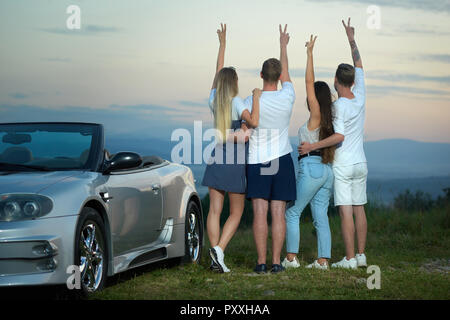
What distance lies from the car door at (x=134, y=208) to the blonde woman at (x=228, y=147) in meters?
0.66

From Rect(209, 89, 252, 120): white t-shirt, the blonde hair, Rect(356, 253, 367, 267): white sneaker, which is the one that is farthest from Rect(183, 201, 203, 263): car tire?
Rect(356, 253, 367, 267): white sneaker

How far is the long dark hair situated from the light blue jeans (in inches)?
4.2

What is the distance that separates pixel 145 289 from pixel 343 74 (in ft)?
11.5

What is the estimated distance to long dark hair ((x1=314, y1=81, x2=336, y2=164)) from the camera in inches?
341

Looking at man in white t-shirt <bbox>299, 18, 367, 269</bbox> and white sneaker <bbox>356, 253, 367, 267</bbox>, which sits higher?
man in white t-shirt <bbox>299, 18, 367, 269</bbox>

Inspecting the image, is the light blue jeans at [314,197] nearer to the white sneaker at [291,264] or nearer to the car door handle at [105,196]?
the white sneaker at [291,264]

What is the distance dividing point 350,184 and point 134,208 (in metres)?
2.77

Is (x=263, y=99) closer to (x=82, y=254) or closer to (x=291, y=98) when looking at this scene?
(x=291, y=98)

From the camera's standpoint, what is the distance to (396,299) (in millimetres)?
6938

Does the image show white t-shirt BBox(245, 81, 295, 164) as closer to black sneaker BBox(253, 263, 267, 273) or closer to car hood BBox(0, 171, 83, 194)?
black sneaker BBox(253, 263, 267, 273)

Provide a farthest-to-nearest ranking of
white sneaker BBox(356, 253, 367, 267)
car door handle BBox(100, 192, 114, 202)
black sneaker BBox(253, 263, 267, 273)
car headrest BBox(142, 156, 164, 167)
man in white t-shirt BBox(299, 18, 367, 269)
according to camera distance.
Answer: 1. white sneaker BBox(356, 253, 367, 267)
2. man in white t-shirt BBox(299, 18, 367, 269)
3. car headrest BBox(142, 156, 164, 167)
4. black sneaker BBox(253, 263, 267, 273)
5. car door handle BBox(100, 192, 114, 202)

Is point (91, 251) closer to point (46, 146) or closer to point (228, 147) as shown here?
point (46, 146)

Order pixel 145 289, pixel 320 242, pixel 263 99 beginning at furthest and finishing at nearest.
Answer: pixel 320 242, pixel 263 99, pixel 145 289
